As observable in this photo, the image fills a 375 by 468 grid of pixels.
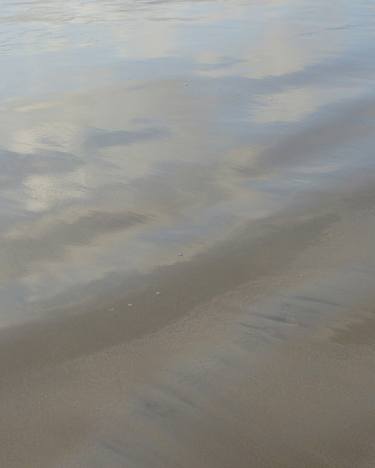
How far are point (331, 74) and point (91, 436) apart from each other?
451 cm

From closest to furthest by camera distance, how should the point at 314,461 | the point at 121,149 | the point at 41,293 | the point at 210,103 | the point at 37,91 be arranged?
the point at 314,461 → the point at 41,293 → the point at 121,149 → the point at 210,103 → the point at 37,91

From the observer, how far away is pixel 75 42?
7633 millimetres

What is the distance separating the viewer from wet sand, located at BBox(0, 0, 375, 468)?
6.38 feet

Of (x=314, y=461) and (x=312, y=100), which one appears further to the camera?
(x=312, y=100)

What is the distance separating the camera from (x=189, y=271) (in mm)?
2754

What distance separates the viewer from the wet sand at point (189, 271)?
6.38 feet

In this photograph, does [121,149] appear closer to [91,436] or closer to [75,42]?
[91,436]

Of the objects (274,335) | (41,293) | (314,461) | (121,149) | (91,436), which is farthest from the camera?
(121,149)

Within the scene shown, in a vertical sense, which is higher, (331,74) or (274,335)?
(331,74)

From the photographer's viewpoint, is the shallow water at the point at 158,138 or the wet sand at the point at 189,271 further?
Result: the shallow water at the point at 158,138

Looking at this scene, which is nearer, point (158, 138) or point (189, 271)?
point (189, 271)

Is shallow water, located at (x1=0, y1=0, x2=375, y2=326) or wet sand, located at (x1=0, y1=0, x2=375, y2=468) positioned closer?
wet sand, located at (x1=0, y1=0, x2=375, y2=468)

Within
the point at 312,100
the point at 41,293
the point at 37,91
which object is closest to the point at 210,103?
the point at 312,100

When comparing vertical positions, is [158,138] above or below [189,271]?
above
